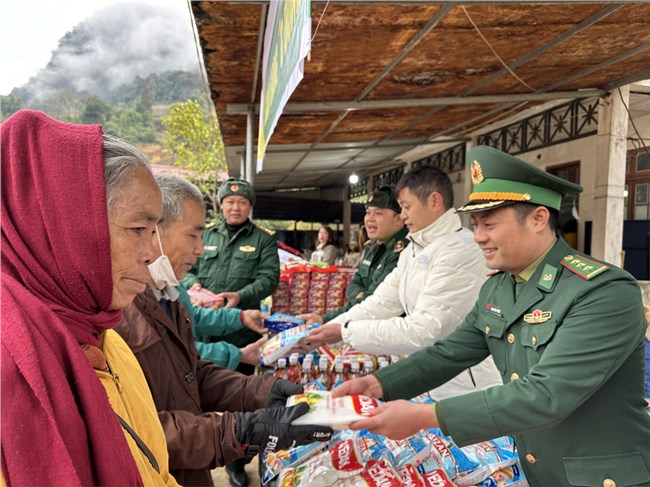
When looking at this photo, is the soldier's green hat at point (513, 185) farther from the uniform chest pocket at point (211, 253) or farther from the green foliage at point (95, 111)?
the green foliage at point (95, 111)

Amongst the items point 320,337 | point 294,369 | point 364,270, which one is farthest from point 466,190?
point 294,369

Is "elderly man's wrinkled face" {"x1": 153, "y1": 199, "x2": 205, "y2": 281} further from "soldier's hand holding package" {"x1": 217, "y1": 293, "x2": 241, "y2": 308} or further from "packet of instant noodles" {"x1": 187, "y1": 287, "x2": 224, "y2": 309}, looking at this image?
"soldier's hand holding package" {"x1": 217, "y1": 293, "x2": 241, "y2": 308}

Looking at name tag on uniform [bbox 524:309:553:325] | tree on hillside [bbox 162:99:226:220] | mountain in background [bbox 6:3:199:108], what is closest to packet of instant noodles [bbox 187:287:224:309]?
name tag on uniform [bbox 524:309:553:325]

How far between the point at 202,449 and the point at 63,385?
830mm

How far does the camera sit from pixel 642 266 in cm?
793

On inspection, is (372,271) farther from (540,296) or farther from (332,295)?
(540,296)

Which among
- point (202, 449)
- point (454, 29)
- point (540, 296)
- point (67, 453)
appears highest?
point (454, 29)

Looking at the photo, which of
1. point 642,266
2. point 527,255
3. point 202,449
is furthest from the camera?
point 642,266

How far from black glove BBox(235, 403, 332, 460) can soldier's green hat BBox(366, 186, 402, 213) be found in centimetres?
Answer: 255

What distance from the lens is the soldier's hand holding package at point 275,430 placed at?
1.42m

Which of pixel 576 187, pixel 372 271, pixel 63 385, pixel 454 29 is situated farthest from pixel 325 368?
pixel 454 29

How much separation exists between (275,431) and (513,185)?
1221mm

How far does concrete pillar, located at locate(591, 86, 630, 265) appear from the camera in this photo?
645 cm

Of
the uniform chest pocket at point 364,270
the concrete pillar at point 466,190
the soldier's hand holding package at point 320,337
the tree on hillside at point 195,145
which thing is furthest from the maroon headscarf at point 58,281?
the tree on hillside at point 195,145
